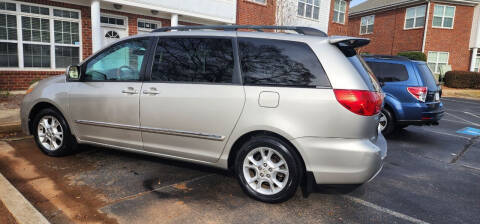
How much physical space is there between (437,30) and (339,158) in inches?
1059

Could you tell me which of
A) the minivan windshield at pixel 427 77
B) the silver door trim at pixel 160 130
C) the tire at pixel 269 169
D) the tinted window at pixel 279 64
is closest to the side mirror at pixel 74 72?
the silver door trim at pixel 160 130

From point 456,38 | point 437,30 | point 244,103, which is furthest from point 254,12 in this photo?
point 456,38

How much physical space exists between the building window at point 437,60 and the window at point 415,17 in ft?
7.92

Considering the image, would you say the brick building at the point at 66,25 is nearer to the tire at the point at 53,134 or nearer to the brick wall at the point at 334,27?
the tire at the point at 53,134

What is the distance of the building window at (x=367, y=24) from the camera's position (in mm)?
29625

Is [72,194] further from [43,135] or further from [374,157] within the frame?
[374,157]

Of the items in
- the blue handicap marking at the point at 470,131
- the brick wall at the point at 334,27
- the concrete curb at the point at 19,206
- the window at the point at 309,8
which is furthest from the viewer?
the brick wall at the point at 334,27

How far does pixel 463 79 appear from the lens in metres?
22.9

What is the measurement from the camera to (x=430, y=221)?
129 inches

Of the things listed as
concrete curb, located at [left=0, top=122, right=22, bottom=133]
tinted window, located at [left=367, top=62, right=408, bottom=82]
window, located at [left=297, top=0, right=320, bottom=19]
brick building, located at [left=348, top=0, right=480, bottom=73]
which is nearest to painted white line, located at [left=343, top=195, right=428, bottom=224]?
tinted window, located at [left=367, top=62, right=408, bottom=82]

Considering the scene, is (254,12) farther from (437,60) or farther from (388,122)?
(437,60)

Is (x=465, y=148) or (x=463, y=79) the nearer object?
(x=465, y=148)

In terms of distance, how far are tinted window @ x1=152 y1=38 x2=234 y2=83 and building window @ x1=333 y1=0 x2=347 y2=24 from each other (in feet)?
64.4

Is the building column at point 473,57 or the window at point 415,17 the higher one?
the window at point 415,17
